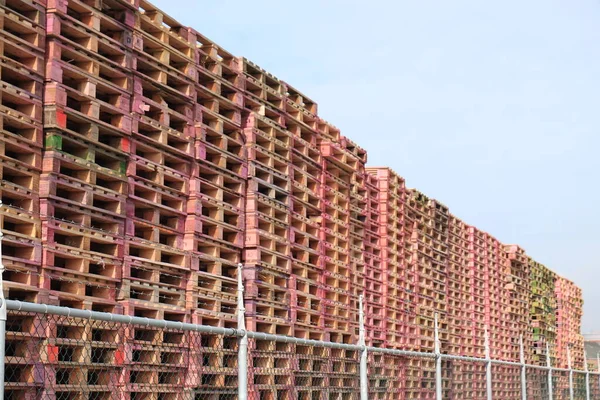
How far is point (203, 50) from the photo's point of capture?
43.7 feet

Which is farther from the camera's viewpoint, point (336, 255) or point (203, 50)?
Answer: point (336, 255)

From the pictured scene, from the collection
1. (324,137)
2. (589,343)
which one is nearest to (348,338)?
(324,137)

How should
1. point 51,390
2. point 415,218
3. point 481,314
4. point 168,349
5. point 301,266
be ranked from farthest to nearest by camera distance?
point 481,314
point 415,218
point 301,266
point 168,349
point 51,390

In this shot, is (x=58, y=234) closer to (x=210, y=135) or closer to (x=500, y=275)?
(x=210, y=135)

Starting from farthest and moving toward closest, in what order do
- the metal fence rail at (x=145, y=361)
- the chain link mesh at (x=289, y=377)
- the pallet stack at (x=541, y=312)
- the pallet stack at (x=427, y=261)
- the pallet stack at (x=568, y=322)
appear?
the pallet stack at (x=568, y=322)
the pallet stack at (x=541, y=312)
the pallet stack at (x=427, y=261)
the chain link mesh at (x=289, y=377)
the metal fence rail at (x=145, y=361)

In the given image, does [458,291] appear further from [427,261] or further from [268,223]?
[268,223]

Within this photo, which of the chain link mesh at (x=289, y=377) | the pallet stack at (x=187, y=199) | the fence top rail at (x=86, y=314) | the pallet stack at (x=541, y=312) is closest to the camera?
the fence top rail at (x=86, y=314)

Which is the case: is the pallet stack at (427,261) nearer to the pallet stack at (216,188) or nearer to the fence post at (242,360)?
the pallet stack at (216,188)

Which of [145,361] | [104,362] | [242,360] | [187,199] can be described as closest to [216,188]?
[187,199]

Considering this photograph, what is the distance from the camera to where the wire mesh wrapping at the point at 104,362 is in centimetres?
868

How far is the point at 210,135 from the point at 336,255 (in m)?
4.39

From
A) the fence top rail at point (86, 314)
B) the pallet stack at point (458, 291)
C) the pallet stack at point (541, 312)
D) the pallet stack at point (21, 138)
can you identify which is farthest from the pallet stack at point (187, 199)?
the pallet stack at point (541, 312)

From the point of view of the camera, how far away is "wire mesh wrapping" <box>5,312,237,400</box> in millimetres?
8680

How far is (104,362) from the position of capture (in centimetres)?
980
